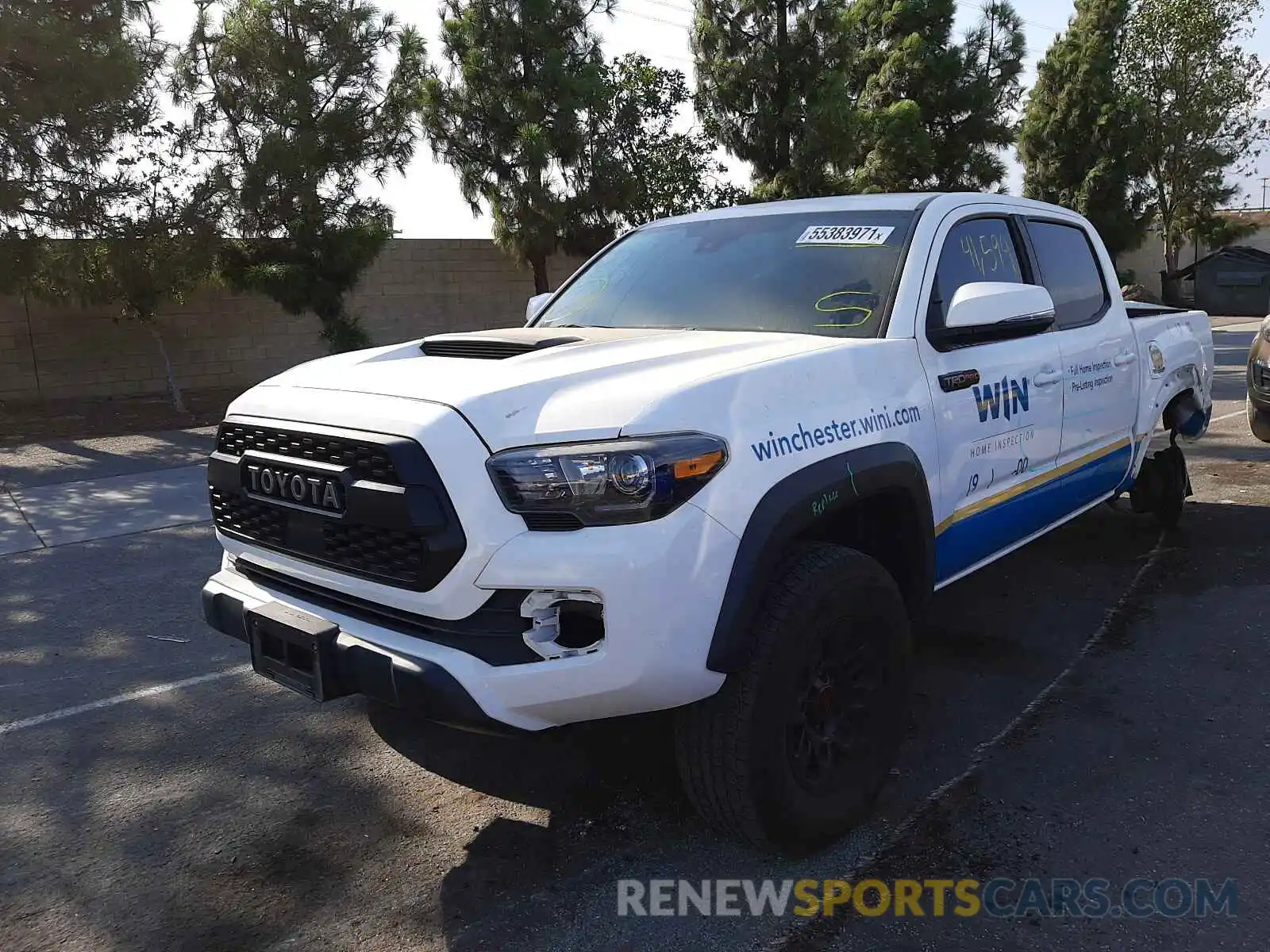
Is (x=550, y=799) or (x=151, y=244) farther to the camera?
(x=151, y=244)

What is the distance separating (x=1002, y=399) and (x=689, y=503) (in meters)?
1.78

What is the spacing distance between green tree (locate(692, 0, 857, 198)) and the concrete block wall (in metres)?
3.92

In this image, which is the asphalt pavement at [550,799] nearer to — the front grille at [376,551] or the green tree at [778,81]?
the front grille at [376,551]

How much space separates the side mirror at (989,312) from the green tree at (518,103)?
1263 centimetres

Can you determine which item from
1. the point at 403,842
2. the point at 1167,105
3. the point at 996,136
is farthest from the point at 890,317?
the point at 1167,105

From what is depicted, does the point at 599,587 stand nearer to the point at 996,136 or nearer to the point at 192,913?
the point at 192,913

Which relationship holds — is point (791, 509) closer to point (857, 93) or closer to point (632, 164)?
point (632, 164)

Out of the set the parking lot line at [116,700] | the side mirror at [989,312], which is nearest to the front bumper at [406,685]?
the parking lot line at [116,700]

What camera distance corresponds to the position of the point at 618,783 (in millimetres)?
3408

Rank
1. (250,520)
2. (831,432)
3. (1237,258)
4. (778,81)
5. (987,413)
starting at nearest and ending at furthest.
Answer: (831,432), (250,520), (987,413), (778,81), (1237,258)

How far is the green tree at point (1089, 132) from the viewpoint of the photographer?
28875 millimetres

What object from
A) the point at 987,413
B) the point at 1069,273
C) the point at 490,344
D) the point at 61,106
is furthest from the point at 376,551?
the point at 61,106

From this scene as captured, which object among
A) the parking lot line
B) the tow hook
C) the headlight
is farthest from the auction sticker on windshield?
the parking lot line

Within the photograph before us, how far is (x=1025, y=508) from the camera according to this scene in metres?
4.14
